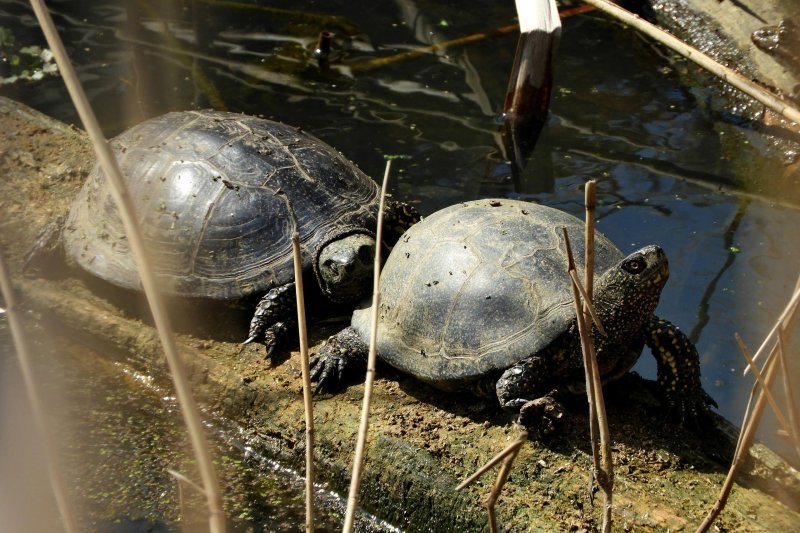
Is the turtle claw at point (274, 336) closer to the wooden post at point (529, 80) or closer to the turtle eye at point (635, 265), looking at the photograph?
the turtle eye at point (635, 265)

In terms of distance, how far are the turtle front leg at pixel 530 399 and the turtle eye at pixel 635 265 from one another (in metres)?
0.54

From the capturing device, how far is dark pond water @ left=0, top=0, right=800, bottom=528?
19.0ft

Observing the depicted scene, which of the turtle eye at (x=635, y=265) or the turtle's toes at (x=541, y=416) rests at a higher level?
the turtle eye at (x=635, y=265)

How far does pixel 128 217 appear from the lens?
4.08 feet

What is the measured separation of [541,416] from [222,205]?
88.4 inches

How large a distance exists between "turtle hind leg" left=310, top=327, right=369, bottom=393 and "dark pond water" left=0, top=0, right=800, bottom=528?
176 cm

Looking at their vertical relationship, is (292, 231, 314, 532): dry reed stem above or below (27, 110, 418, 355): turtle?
above

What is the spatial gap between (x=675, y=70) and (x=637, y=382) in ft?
18.9

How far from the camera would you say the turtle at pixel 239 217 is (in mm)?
4723

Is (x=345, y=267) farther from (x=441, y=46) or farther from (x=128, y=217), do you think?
(x=441, y=46)

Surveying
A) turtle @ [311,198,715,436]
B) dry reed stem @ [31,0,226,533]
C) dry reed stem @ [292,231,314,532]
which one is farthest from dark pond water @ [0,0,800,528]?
dry reed stem @ [31,0,226,533]

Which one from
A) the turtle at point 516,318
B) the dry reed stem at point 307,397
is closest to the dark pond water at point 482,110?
the turtle at point 516,318

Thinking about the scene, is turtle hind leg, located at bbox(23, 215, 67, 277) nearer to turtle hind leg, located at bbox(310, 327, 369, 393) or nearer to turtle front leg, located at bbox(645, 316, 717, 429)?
turtle hind leg, located at bbox(310, 327, 369, 393)

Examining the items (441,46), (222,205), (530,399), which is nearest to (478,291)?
(530,399)
